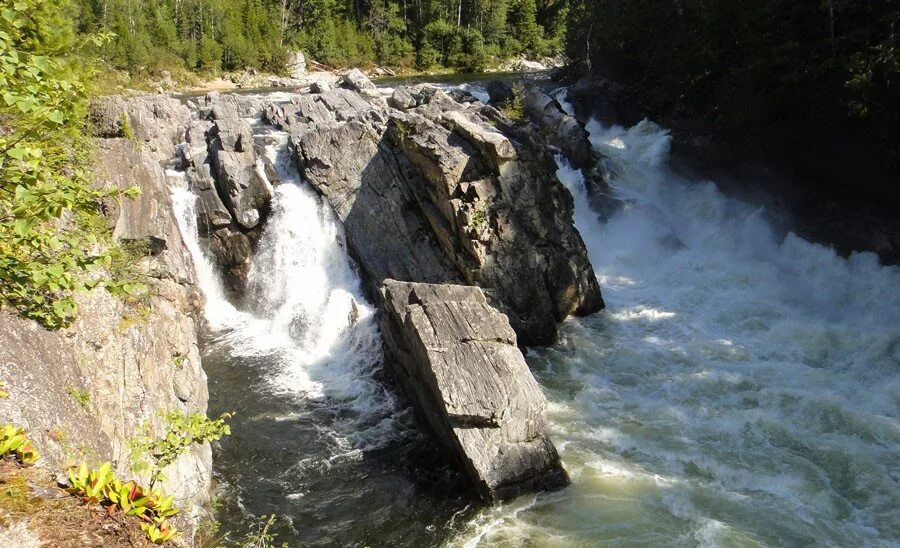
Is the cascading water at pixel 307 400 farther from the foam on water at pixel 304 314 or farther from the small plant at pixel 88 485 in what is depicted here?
the small plant at pixel 88 485

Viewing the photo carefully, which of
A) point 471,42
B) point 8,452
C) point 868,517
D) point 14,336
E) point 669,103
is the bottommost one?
point 868,517

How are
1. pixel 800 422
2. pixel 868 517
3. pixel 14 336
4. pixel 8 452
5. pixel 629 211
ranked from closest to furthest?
pixel 8 452 → pixel 14 336 → pixel 868 517 → pixel 800 422 → pixel 629 211

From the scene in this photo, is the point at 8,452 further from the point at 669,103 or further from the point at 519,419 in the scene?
the point at 669,103

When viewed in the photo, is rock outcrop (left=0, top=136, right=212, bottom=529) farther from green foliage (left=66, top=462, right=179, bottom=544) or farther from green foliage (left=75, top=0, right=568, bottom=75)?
green foliage (left=75, top=0, right=568, bottom=75)

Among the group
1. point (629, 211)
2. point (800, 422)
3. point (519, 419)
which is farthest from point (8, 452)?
point (629, 211)

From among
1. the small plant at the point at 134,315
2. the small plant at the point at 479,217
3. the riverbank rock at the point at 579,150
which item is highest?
the riverbank rock at the point at 579,150

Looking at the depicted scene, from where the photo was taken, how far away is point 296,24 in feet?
242

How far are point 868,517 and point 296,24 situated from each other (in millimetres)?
78146

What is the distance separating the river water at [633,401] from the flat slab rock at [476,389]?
0.59 meters

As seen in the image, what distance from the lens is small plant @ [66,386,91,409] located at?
23.9ft

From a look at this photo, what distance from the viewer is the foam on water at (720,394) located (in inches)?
396

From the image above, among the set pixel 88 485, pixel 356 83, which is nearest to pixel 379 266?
pixel 88 485

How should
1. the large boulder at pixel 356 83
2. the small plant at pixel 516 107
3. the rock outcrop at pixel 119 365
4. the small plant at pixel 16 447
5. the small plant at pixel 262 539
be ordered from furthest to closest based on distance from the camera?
→ the large boulder at pixel 356 83 → the small plant at pixel 516 107 → the rock outcrop at pixel 119 365 → the small plant at pixel 262 539 → the small plant at pixel 16 447

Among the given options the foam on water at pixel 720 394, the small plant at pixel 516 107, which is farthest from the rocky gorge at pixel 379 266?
→ the small plant at pixel 516 107
